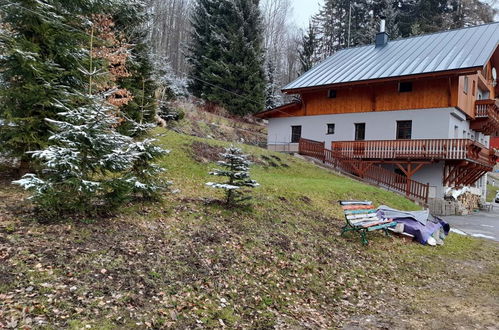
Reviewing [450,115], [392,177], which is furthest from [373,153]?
[450,115]

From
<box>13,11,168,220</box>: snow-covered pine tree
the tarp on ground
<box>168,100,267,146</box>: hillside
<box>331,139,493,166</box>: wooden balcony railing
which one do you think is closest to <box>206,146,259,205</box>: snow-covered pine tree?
<box>13,11,168,220</box>: snow-covered pine tree

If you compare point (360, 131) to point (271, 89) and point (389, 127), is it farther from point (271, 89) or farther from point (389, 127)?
point (271, 89)

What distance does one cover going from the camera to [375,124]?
23719 millimetres

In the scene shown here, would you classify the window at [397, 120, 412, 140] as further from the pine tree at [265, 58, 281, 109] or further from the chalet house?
the pine tree at [265, 58, 281, 109]

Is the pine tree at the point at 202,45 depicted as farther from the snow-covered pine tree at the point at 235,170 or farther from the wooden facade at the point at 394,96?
the snow-covered pine tree at the point at 235,170

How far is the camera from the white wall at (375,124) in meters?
21.3

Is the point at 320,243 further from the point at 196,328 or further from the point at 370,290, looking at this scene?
the point at 196,328

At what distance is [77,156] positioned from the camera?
5.47 metres

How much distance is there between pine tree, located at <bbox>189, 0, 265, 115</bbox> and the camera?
28703 millimetres

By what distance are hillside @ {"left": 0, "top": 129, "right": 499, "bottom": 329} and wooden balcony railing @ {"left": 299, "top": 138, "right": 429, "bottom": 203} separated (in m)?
11.6

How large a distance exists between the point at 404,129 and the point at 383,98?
8.41 ft

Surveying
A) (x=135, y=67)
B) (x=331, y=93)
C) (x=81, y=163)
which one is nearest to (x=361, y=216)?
(x=81, y=163)

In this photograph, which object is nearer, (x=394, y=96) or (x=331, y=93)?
(x=394, y=96)

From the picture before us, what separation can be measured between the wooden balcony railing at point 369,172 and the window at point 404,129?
306cm
